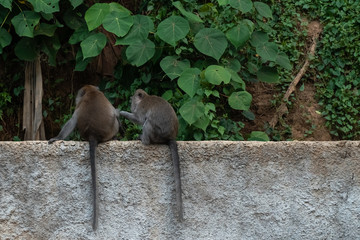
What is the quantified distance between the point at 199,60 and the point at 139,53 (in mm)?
751

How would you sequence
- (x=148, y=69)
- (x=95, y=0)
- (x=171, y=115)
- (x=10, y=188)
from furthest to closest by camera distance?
(x=95, y=0)
(x=148, y=69)
(x=171, y=115)
(x=10, y=188)

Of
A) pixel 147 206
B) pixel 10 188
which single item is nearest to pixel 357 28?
pixel 147 206

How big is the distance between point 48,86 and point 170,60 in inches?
77.0

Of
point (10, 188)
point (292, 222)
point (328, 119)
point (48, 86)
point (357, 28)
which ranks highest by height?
point (357, 28)

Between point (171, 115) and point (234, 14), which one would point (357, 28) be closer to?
point (234, 14)

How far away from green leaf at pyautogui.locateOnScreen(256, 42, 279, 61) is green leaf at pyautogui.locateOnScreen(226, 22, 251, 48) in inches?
10.5

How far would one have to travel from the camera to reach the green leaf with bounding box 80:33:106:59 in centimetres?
616

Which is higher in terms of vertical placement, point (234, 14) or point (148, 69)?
point (234, 14)

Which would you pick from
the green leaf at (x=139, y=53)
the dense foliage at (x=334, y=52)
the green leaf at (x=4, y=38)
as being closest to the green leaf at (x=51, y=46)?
the green leaf at (x=4, y=38)

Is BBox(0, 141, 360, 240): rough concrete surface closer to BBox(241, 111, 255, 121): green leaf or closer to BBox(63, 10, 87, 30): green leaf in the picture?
BBox(241, 111, 255, 121): green leaf

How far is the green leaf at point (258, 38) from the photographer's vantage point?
6641 mm

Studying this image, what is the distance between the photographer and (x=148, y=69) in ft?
21.8

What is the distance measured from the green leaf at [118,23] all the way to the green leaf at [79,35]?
20.7 inches

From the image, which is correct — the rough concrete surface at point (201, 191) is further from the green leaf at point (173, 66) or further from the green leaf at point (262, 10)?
the green leaf at point (262, 10)
